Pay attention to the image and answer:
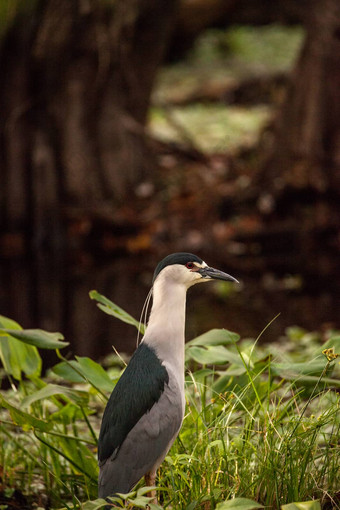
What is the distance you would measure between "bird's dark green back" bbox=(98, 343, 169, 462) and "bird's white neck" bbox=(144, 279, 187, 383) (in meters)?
0.07

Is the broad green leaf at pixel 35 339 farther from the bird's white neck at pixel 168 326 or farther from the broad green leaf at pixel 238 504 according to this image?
the broad green leaf at pixel 238 504

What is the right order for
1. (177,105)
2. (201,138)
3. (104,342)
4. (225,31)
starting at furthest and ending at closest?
(225,31) < (177,105) < (201,138) < (104,342)

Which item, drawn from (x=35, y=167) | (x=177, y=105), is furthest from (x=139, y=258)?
(x=177, y=105)

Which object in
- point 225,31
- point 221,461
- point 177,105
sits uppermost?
point 225,31

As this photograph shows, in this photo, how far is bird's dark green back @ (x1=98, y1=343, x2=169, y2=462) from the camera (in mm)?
2900

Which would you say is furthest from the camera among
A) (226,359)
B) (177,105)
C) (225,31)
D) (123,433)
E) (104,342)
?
(225,31)

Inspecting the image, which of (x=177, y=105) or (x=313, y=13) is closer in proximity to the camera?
(x=313, y=13)

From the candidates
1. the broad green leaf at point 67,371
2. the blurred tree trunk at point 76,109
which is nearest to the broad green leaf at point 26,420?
the broad green leaf at point 67,371

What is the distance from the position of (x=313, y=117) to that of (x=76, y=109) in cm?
278

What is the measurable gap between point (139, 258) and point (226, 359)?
21.5 feet

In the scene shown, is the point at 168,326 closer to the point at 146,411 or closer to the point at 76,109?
the point at 146,411

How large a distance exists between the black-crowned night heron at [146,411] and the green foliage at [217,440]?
0.09 m

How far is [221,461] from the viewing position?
298 centimetres

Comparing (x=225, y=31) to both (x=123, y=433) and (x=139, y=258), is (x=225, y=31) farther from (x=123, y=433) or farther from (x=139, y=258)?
(x=123, y=433)
